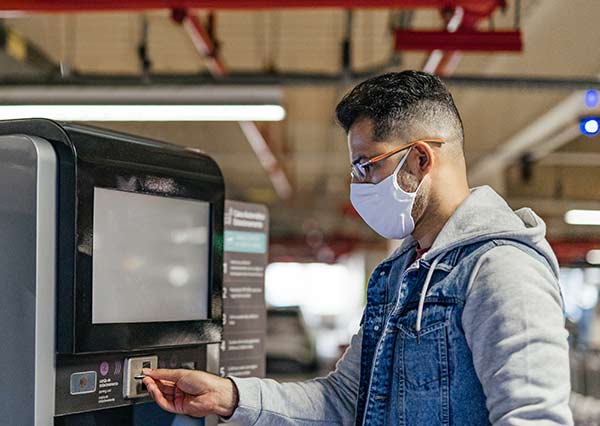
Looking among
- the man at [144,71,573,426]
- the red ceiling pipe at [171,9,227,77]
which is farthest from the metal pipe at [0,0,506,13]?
the man at [144,71,573,426]

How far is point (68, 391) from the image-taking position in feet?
7.06

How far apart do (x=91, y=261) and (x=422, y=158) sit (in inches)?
29.9

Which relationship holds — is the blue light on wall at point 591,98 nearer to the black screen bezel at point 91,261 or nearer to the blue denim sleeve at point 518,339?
the black screen bezel at point 91,261

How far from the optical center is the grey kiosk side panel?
6.86ft

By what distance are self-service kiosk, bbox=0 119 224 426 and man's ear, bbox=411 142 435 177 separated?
0.66 m

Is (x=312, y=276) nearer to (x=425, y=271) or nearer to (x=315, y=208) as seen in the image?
(x=315, y=208)

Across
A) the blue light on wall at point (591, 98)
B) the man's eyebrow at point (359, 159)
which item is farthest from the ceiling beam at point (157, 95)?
the man's eyebrow at point (359, 159)

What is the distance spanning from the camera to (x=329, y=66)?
10.1 meters

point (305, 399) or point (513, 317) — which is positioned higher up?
point (513, 317)

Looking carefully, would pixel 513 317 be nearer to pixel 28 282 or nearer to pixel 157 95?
pixel 28 282

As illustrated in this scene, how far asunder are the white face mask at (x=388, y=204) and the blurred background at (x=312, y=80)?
1.56 metres

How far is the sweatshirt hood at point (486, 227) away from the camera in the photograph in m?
2.01

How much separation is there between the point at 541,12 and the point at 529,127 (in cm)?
445

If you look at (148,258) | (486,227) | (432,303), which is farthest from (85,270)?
(486,227)
